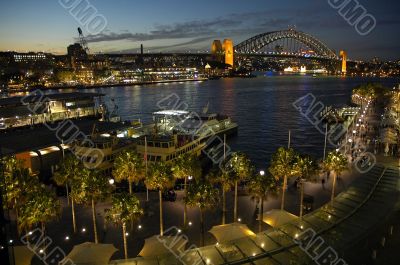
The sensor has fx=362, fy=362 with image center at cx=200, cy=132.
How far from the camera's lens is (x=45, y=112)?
5262 centimetres

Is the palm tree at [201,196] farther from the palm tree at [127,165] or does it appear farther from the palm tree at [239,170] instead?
the palm tree at [127,165]

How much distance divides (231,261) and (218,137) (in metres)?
33.4

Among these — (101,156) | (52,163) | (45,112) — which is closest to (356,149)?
(101,156)

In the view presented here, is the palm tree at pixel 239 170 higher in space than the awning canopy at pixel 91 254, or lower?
Result: higher
